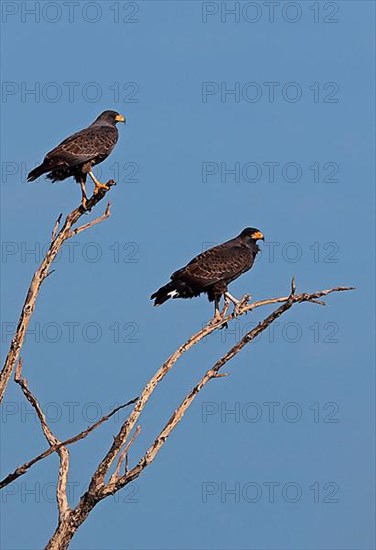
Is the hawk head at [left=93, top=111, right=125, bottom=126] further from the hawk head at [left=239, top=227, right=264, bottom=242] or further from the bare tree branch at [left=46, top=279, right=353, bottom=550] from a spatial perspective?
the bare tree branch at [left=46, top=279, right=353, bottom=550]

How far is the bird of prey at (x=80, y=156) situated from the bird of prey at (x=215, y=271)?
151cm

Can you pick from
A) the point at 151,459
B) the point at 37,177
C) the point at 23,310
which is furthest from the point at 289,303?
the point at 37,177

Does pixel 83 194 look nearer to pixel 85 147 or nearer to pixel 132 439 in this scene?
pixel 85 147

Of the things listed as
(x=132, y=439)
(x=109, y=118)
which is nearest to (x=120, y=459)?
(x=132, y=439)

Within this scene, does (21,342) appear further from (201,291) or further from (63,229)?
(201,291)

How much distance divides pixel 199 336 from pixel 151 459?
1476mm

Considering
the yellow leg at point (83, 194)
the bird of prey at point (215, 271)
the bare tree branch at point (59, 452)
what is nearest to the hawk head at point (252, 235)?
the bird of prey at point (215, 271)

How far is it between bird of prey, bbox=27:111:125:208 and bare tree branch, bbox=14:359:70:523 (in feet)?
8.68

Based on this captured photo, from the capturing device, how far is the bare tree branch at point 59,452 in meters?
10.9

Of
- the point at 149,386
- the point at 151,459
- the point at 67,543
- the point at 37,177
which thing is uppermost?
the point at 37,177

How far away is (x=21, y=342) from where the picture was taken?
37.5ft

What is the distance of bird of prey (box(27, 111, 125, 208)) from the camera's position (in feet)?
45.3

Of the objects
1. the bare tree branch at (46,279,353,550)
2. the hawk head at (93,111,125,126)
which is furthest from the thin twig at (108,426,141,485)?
the hawk head at (93,111,125,126)

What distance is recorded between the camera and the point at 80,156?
1416 cm
